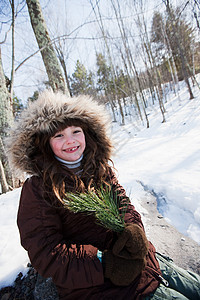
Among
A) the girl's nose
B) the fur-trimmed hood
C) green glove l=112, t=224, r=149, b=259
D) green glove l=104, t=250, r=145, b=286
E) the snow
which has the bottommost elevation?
the snow

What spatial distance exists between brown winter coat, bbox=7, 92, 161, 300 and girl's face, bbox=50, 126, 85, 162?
4.1 inches

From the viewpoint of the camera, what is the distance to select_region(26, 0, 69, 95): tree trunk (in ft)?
11.0

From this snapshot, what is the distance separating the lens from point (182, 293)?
1.13 metres

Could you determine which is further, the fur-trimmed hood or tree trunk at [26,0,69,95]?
tree trunk at [26,0,69,95]

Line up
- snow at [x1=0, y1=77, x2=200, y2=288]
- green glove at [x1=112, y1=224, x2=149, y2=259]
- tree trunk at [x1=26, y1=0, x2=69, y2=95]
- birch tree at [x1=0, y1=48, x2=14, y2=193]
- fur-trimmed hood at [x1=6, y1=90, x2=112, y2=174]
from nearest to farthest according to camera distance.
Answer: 1. green glove at [x1=112, y1=224, x2=149, y2=259]
2. fur-trimmed hood at [x1=6, y1=90, x2=112, y2=174]
3. snow at [x1=0, y1=77, x2=200, y2=288]
4. tree trunk at [x1=26, y1=0, x2=69, y2=95]
5. birch tree at [x1=0, y1=48, x2=14, y2=193]

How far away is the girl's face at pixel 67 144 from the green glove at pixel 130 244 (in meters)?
0.73

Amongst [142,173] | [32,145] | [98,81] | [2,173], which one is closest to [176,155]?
[142,173]

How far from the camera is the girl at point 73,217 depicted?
0.99m

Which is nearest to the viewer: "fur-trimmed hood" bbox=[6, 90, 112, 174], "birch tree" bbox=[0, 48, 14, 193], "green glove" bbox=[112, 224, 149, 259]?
"green glove" bbox=[112, 224, 149, 259]

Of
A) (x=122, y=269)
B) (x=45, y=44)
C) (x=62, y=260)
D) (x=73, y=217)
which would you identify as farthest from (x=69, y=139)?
(x=45, y=44)

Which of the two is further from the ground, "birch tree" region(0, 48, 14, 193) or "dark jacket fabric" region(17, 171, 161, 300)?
"birch tree" region(0, 48, 14, 193)

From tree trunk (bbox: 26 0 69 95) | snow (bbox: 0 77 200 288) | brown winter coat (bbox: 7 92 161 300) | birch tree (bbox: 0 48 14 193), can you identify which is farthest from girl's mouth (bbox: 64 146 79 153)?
birch tree (bbox: 0 48 14 193)

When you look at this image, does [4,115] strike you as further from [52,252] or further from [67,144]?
[52,252]

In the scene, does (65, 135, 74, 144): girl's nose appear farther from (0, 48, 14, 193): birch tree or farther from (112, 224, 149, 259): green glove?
(0, 48, 14, 193): birch tree
